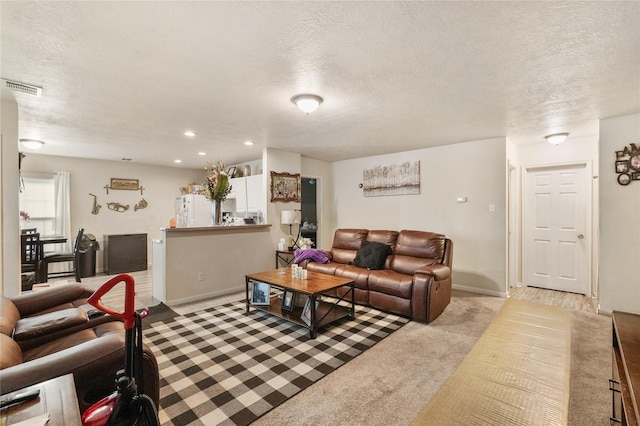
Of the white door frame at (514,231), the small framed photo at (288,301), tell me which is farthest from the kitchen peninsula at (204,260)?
the white door frame at (514,231)

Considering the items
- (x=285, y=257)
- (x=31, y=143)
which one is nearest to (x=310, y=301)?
(x=285, y=257)

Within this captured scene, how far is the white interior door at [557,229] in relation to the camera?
4449mm

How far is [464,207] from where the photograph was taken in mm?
4742

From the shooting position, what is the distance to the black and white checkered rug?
1.92 meters

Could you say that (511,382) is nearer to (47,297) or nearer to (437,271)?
(437,271)

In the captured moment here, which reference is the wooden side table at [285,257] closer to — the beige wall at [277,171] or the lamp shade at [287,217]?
the beige wall at [277,171]

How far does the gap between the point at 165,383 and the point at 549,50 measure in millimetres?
3602

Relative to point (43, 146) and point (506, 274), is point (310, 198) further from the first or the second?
point (43, 146)

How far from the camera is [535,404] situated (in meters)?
1.43

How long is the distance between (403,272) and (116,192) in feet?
20.7

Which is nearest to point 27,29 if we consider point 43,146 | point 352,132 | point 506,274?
point 352,132

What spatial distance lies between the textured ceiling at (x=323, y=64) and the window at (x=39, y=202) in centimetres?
210

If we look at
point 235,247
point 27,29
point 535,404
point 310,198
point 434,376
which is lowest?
point 434,376

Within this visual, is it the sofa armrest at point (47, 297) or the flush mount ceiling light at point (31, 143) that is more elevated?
the flush mount ceiling light at point (31, 143)
